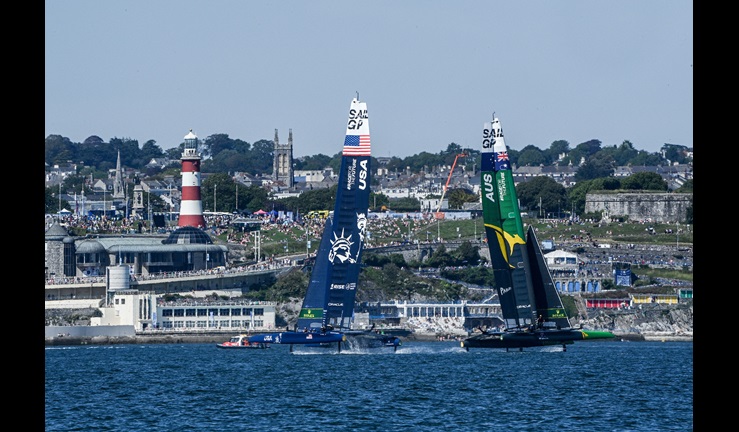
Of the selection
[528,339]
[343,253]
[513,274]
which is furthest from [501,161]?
[343,253]

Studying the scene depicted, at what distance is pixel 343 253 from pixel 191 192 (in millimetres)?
56737

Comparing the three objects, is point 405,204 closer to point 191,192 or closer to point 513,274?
point 191,192

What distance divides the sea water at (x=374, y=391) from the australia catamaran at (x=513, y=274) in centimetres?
91

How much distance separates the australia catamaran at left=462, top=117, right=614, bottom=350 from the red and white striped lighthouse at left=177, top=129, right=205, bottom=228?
2126 inches

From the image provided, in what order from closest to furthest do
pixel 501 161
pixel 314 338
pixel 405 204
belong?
1. pixel 314 338
2. pixel 501 161
3. pixel 405 204

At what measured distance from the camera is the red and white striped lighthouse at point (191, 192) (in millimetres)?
113625

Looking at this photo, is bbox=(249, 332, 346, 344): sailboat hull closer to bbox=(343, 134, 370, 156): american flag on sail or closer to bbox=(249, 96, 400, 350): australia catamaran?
bbox=(249, 96, 400, 350): australia catamaran

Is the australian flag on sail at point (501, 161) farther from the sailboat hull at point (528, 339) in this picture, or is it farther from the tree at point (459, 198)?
A: the tree at point (459, 198)

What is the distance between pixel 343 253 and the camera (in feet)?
199

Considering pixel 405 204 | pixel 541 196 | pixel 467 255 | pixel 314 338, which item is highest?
pixel 541 196

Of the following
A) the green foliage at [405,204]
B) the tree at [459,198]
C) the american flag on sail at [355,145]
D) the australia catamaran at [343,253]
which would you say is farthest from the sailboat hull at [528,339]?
the tree at [459,198]

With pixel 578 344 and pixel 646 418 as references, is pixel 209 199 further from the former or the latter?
pixel 646 418
